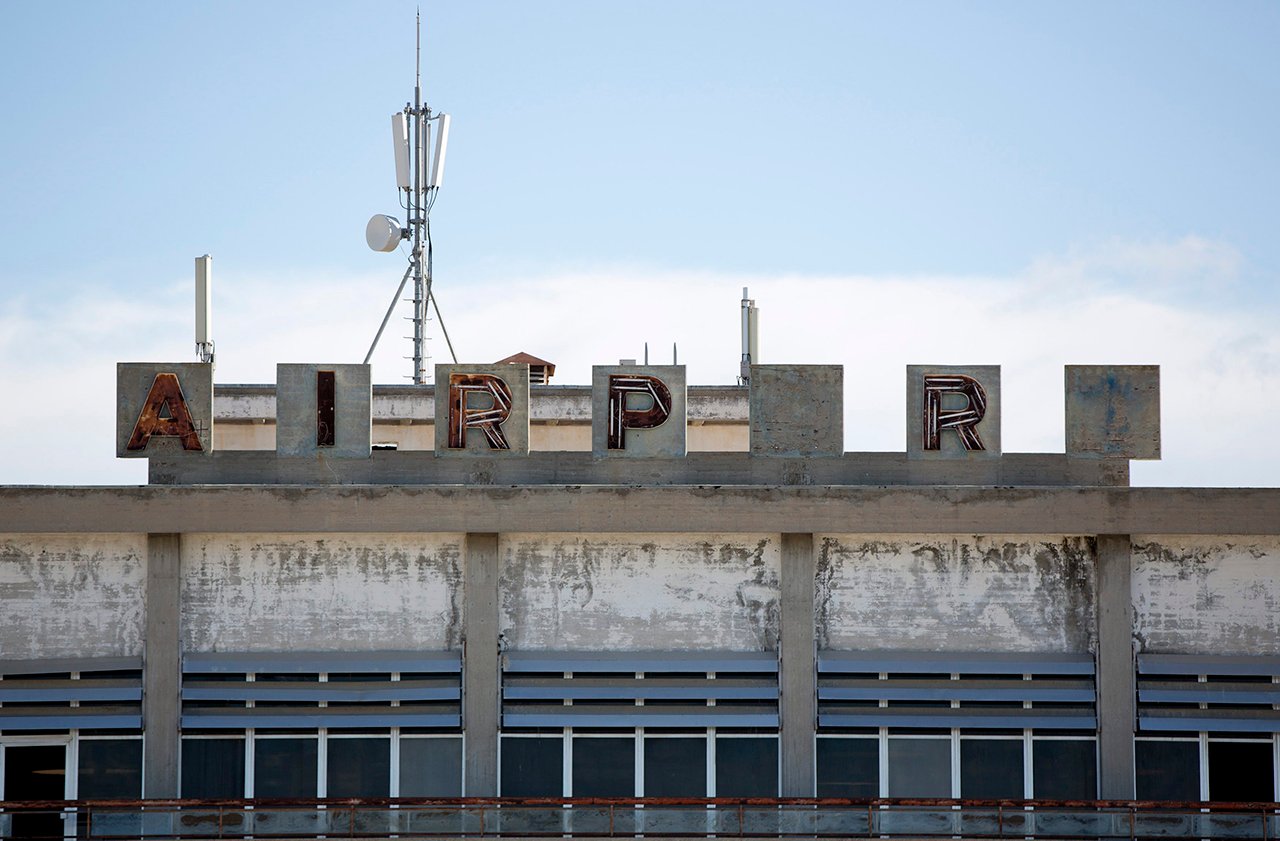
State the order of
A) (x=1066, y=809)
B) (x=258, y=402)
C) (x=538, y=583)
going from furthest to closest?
(x=258, y=402) → (x=538, y=583) → (x=1066, y=809)

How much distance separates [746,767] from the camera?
24.8 m

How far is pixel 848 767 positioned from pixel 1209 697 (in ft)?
18.1

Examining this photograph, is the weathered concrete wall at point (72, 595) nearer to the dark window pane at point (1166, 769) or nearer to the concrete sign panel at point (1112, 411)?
the concrete sign panel at point (1112, 411)

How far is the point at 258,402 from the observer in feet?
115

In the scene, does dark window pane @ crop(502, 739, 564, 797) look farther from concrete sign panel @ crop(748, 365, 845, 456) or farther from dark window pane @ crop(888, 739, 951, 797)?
concrete sign panel @ crop(748, 365, 845, 456)

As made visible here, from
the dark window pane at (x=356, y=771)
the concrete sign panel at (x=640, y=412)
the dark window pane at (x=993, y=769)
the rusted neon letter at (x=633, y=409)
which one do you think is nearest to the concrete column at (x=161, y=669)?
the dark window pane at (x=356, y=771)

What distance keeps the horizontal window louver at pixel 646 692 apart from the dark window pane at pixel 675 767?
363 mm

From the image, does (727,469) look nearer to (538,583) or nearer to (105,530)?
(538,583)

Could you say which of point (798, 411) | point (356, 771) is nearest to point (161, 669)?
point (356, 771)

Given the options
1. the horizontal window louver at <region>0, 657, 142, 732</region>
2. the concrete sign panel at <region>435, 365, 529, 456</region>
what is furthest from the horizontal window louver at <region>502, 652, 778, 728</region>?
the horizontal window louver at <region>0, 657, 142, 732</region>

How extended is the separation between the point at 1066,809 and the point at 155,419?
49.6ft

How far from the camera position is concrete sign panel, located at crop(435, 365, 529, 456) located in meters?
25.7

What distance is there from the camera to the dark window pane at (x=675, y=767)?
24844 millimetres

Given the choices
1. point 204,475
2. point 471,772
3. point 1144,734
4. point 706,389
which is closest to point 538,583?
point 471,772
